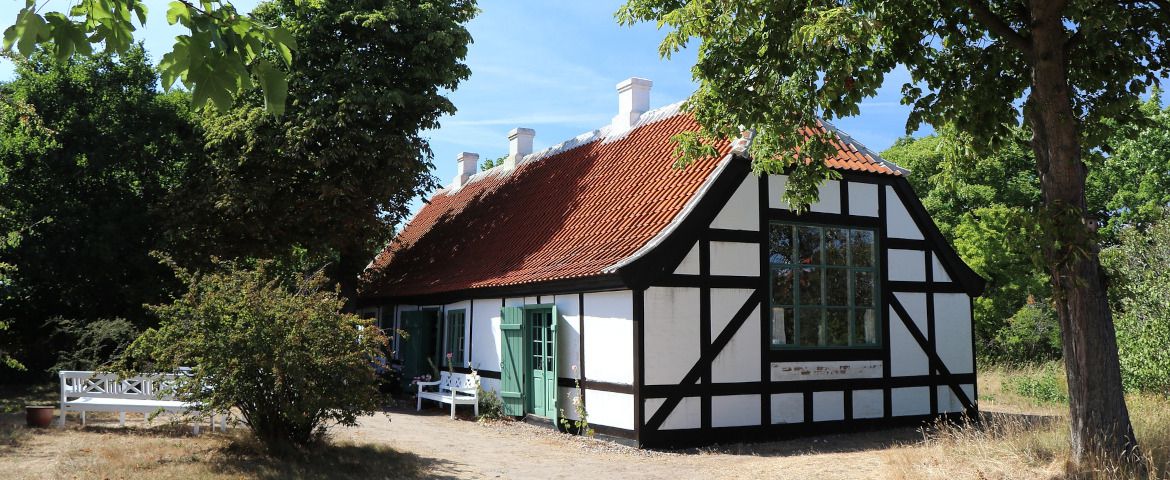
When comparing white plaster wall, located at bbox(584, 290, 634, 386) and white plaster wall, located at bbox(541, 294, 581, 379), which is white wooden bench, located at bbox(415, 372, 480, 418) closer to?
white plaster wall, located at bbox(541, 294, 581, 379)

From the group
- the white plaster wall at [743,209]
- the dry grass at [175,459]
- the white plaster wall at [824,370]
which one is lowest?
the dry grass at [175,459]

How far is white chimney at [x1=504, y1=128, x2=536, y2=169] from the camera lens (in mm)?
22109

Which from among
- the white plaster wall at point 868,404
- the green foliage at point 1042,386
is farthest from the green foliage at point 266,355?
the green foliage at point 1042,386

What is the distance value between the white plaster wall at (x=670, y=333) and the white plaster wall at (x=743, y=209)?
1.20 meters

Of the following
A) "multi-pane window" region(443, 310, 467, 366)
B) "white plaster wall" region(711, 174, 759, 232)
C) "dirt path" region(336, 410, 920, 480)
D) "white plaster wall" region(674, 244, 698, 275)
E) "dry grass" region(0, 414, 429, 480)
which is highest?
"white plaster wall" region(711, 174, 759, 232)

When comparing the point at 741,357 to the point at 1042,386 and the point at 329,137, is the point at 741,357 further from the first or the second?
the point at 329,137

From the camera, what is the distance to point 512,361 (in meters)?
14.0

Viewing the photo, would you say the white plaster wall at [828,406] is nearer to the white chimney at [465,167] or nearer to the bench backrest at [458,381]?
the bench backrest at [458,381]

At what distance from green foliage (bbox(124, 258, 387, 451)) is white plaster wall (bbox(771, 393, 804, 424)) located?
19.0 ft

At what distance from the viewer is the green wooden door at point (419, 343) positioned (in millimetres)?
17984

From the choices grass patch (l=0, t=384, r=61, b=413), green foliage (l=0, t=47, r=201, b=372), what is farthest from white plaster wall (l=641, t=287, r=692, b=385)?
green foliage (l=0, t=47, r=201, b=372)

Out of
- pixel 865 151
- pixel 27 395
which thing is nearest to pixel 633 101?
pixel 865 151

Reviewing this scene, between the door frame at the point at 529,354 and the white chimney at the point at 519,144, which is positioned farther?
the white chimney at the point at 519,144

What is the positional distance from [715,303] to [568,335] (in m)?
2.32
